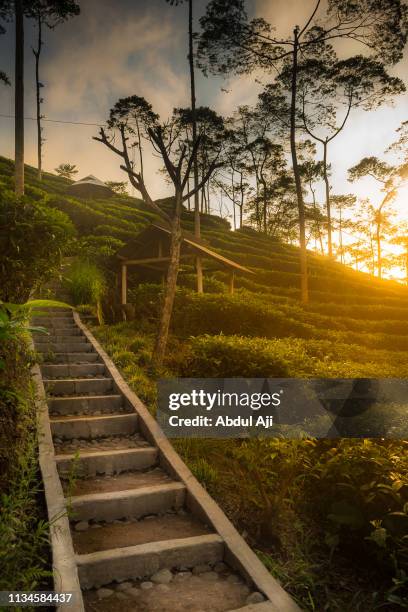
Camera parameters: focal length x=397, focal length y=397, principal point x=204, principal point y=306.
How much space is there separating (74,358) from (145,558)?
462 centimetres

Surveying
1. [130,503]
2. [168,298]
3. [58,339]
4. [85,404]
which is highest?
[168,298]

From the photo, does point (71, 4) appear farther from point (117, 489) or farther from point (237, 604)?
point (237, 604)

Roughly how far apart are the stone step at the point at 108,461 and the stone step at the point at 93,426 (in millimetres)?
599

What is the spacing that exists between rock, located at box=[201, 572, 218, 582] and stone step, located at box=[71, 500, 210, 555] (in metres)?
0.38

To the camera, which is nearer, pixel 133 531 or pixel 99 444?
pixel 133 531

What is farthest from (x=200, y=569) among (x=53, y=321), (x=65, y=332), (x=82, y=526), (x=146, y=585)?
(x=53, y=321)

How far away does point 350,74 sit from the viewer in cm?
2398

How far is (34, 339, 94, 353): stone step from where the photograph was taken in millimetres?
7434

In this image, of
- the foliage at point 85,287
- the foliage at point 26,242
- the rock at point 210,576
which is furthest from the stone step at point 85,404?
the foliage at point 85,287

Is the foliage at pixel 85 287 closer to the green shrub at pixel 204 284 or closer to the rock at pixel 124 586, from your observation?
the green shrub at pixel 204 284

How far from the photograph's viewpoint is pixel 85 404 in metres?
5.71

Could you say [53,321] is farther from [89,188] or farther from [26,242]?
[89,188]

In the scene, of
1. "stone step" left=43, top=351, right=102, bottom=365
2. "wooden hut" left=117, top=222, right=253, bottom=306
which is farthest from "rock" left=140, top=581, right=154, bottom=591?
"wooden hut" left=117, top=222, right=253, bottom=306

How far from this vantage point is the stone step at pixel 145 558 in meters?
3.03
